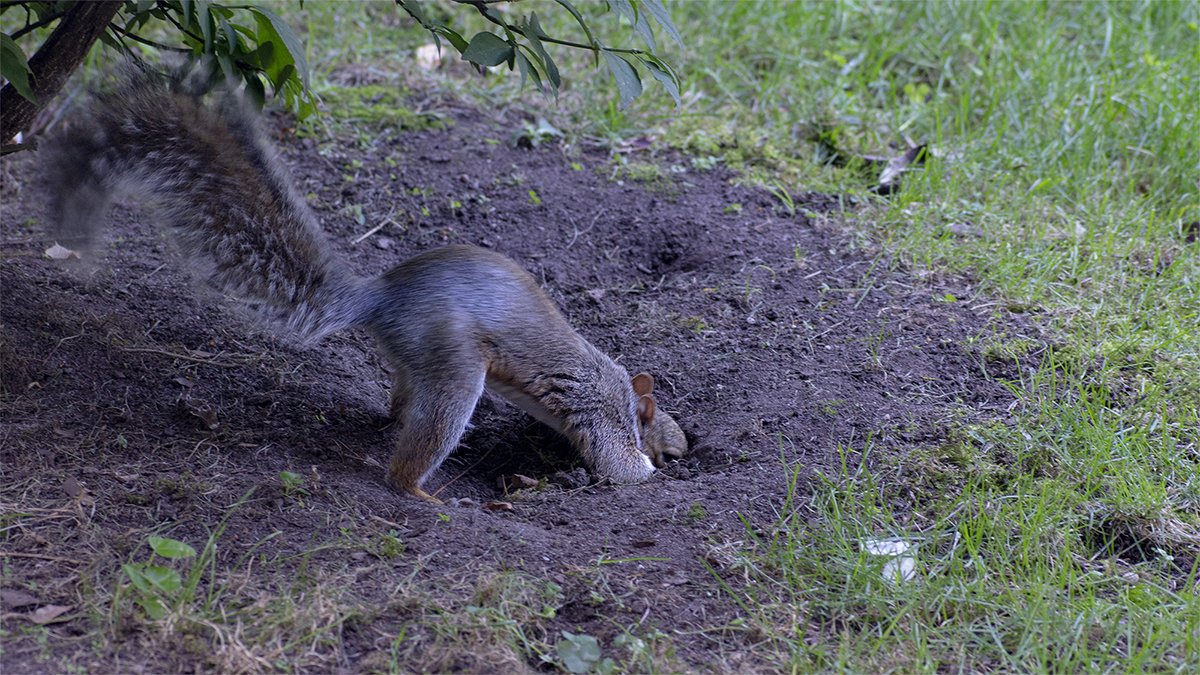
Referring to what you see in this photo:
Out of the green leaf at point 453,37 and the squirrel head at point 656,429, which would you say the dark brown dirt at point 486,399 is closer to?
the squirrel head at point 656,429

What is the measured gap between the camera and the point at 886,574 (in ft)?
6.86

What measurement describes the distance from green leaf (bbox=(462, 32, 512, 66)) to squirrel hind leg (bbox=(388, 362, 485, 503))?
2.88ft

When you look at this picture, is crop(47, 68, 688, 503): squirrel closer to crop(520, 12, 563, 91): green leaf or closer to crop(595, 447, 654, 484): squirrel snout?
crop(595, 447, 654, 484): squirrel snout

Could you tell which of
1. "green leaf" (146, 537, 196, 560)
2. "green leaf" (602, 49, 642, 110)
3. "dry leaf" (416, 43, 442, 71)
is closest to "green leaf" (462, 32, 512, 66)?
"green leaf" (602, 49, 642, 110)

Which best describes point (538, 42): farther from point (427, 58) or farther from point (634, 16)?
point (427, 58)

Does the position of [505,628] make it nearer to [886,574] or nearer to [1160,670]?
[886,574]

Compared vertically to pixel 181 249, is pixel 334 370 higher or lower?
lower

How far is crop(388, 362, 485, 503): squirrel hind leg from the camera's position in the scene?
2.54 metres

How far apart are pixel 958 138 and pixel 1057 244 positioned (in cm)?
100

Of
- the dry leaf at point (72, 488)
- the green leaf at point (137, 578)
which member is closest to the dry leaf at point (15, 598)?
the green leaf at point (137, 578)

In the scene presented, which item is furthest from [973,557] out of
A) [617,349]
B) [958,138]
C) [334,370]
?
[958,138]

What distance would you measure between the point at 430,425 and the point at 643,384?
2.62 ft

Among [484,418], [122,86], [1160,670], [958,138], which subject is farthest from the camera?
[958,138]

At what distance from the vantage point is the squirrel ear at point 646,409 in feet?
9.78
